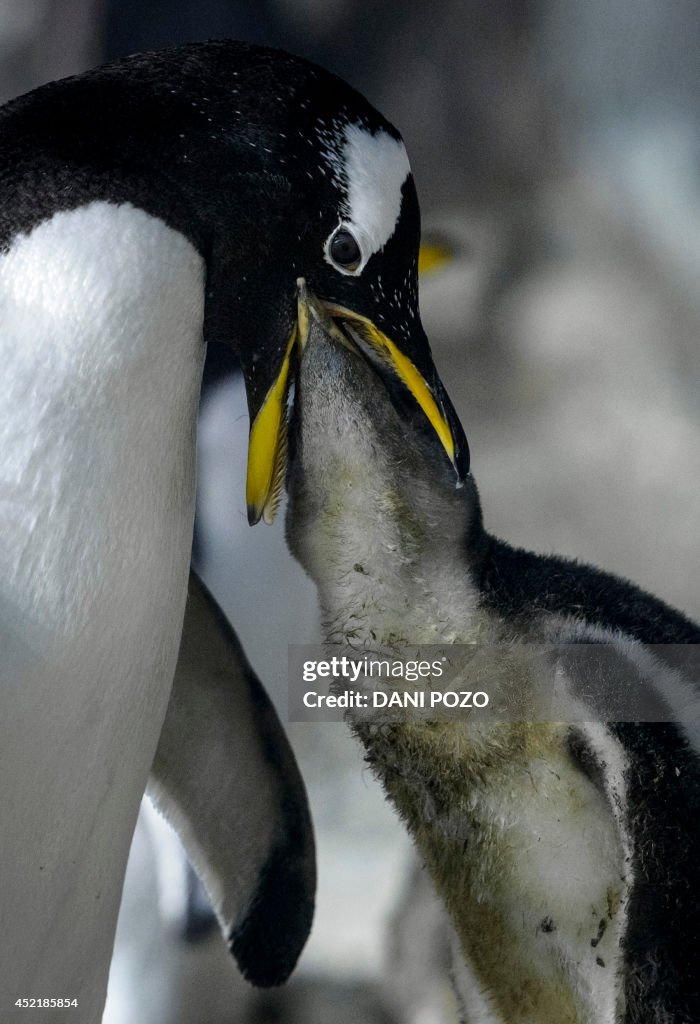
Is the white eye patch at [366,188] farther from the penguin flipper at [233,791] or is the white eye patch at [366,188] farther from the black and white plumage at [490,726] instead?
the penguin flipper at [233,791]

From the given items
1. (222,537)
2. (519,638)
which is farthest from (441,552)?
(222,537)

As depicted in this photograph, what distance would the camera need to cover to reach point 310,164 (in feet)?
2.58

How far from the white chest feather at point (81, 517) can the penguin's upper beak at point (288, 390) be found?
0.27 feet

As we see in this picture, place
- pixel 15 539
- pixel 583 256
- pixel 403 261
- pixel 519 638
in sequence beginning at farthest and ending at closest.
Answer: pixel 583 256 → pixel 519 638 → pixel 403 261 → pixel 15 539

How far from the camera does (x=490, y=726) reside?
956 millimetres

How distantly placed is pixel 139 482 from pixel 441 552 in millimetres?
319

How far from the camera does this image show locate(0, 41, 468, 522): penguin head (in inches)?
29.0

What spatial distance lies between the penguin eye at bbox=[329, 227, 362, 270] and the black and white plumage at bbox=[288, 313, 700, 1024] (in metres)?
0.07

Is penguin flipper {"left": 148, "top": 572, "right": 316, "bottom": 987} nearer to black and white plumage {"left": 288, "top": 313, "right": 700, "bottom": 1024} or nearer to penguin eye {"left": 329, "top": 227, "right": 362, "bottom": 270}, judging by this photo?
black and white plumage {"left": 288, "top": 313, "right": 700, "bottom": 1024}

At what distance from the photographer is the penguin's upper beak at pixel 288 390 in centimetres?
84

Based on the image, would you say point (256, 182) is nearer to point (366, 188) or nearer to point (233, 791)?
point (366, 188)

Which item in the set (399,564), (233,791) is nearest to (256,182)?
(399,564)

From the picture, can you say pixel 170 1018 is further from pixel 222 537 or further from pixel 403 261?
pixel 403 261

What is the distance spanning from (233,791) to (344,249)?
598 mm
